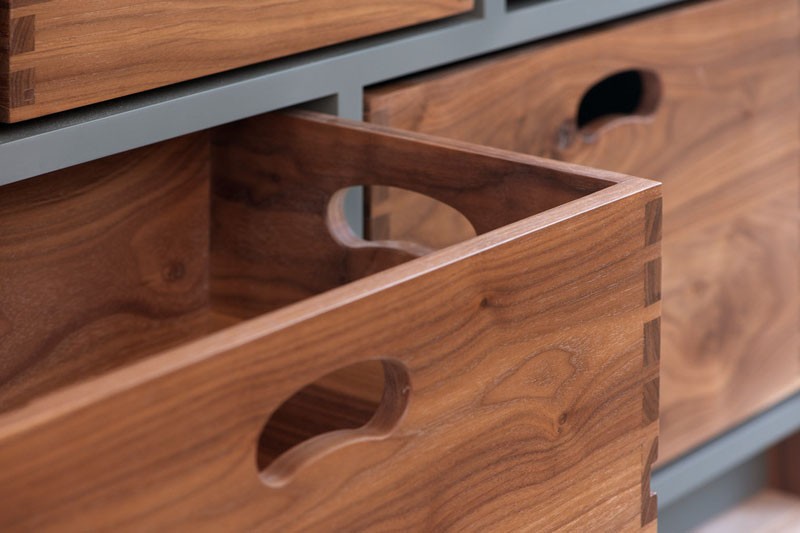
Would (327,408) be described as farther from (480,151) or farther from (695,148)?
(695,148)

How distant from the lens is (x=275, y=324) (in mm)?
431

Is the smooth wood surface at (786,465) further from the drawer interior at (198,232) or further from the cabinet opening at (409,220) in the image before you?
the drawer interior at (198,232)

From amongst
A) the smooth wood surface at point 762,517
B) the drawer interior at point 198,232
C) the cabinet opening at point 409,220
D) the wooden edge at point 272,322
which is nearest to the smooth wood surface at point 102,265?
the drawer interior at point 198,232

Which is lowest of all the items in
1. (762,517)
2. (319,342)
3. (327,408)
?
(762,517)

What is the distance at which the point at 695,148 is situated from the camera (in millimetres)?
960

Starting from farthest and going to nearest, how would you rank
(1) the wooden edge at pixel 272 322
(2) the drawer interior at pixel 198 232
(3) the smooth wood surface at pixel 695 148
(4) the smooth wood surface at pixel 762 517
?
(4) the smooth wood surface at pixel 762 517
(3) the smooth wood surface at pixel 695 148
(2) the drawer interior at pixel 198 232
(1) the wooden edge at pixel 272 322

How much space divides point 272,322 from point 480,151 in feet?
0.74

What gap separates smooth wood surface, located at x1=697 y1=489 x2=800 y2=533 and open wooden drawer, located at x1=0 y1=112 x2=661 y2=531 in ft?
1.95

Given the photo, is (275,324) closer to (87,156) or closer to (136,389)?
(136,389)

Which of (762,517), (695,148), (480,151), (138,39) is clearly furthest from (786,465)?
(138,39)

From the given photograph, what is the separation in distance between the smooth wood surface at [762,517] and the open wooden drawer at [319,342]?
60 centimetres

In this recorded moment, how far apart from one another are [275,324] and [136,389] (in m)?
0.06

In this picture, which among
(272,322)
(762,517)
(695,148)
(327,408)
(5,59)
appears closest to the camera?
(272,322)

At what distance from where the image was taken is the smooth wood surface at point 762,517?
3.92ft
